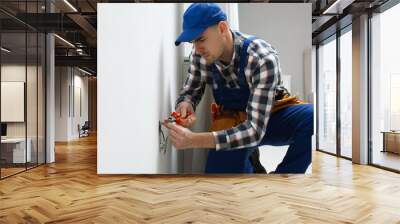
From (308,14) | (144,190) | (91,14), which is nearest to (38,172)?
(144,190)

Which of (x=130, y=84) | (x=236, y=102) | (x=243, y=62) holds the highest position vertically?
(x=243, y=62)

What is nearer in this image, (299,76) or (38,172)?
(299,76)

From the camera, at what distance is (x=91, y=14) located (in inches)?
298

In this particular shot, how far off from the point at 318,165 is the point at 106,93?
3873 millimetres

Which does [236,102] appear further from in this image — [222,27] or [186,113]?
[222,27]

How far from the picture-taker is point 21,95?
6.32m

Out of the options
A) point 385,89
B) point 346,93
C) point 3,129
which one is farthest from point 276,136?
point 346,93

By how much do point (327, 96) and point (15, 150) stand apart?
22.3ft

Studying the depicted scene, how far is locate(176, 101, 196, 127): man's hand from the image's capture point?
15.6 ft

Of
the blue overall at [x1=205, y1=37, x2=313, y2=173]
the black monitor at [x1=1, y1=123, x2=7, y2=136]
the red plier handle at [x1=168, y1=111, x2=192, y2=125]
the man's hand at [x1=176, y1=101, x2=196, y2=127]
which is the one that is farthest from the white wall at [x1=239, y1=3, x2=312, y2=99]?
the black monitor at [x1=1, y1=123, x2=7, y2=136]

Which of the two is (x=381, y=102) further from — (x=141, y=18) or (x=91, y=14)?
(x=91, y=14)

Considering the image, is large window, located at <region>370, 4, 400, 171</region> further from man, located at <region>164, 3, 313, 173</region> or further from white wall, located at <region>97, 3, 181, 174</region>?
white wall, located at <region>97, 3, 181, 174</region>

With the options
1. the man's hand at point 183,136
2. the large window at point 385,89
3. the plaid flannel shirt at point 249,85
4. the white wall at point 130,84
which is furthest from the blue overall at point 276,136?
the large window at point 385,89

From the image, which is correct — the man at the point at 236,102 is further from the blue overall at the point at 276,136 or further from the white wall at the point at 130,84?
the white wall at the point at 130,84
